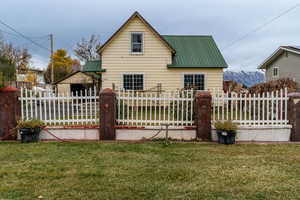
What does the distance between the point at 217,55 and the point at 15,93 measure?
13068 millimetres

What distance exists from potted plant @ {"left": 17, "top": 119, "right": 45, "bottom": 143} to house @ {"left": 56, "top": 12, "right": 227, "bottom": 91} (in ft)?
29.0

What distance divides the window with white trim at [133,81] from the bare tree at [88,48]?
2281 centimetres

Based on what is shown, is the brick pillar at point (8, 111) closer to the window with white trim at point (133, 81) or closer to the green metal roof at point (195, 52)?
the window with white trim at point (133, 81)

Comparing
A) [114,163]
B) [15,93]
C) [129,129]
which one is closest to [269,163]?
[114,163]

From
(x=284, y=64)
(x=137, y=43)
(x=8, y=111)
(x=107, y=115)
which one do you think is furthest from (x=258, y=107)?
(x=284, y=64)

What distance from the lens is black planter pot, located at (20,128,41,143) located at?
6832 mm

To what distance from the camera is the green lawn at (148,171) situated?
370 centimetres

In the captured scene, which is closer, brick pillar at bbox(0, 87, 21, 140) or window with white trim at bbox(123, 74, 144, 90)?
brick pillar at bbox(0, 87, 21, 140)

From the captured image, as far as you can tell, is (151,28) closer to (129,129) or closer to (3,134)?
(129,129)

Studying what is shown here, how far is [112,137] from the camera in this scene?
7.20 metres

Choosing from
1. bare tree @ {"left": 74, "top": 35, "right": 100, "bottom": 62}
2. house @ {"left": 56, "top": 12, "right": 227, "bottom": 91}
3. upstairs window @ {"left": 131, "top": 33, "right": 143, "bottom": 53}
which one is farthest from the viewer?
bare tree @ {"left": 74, "top": 35, "right": 100, "bottom": 62}

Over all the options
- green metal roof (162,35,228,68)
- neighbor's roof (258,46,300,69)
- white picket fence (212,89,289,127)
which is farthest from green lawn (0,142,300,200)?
neighbor's roof (258,46,300,69)

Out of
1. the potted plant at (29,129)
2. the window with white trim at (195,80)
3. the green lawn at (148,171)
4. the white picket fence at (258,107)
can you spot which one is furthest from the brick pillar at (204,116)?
the window with white trim at (195,80)

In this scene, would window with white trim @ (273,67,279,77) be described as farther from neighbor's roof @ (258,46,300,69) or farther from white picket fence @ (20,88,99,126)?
white picket fence @ (20,88,99,126)
